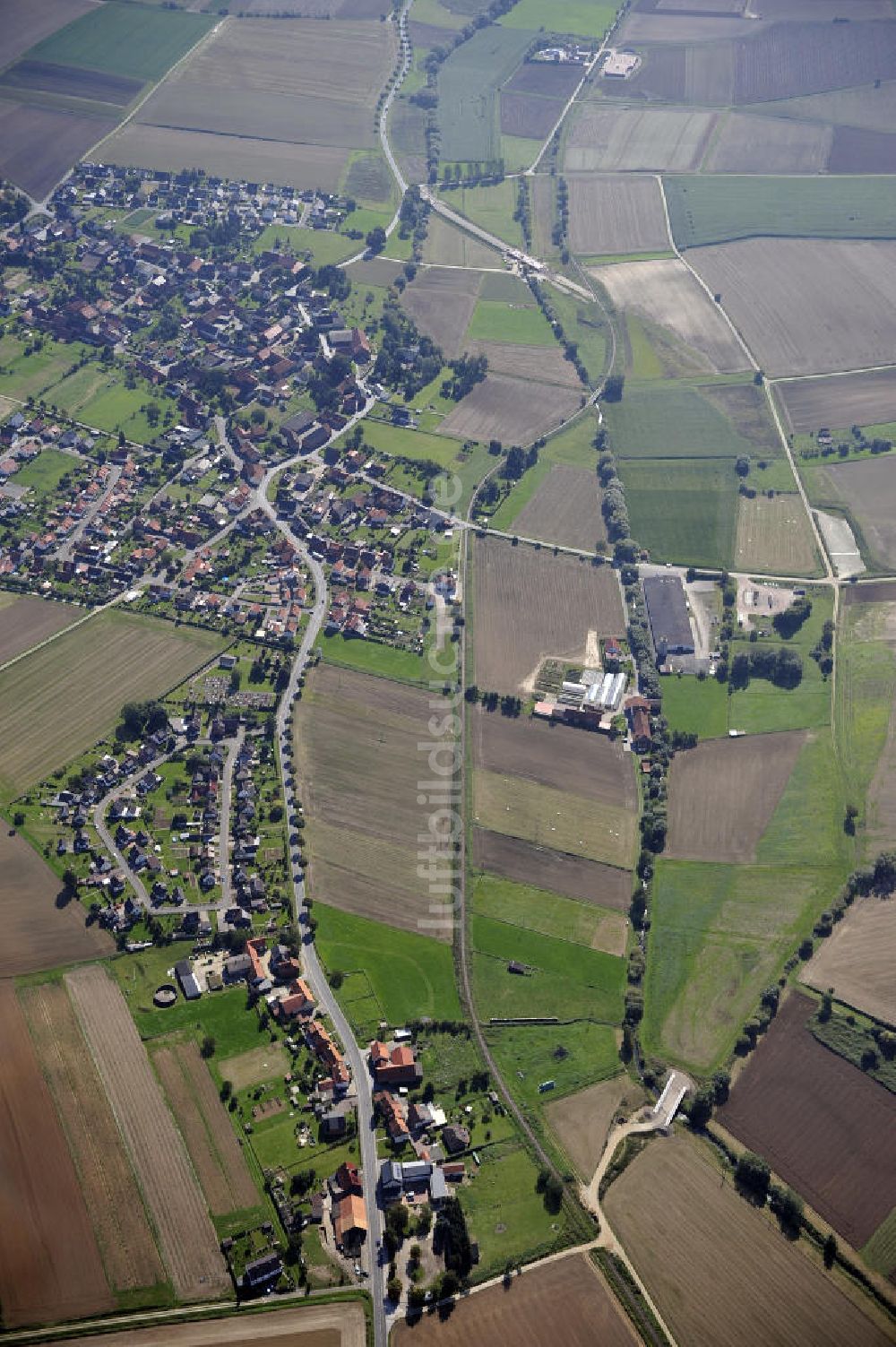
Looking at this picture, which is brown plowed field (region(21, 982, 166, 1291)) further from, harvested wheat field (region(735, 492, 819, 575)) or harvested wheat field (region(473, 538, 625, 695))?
harvested wheat field (region(735, 492, 819, 575))

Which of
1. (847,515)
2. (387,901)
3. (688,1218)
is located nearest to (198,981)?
(387,901)

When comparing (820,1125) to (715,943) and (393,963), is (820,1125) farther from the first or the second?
(393,963)

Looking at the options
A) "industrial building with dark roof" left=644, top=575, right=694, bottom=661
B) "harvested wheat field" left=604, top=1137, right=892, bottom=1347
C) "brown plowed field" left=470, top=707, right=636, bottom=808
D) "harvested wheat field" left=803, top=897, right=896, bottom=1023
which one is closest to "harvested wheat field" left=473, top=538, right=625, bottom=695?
"industrial building with dark roof" left=644, top=575, right=694, bottom=661

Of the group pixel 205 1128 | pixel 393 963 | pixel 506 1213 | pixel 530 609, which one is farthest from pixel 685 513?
pixel 205 1128

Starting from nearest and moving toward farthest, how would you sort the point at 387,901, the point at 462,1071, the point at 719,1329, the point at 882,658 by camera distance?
the point at 719,1329 < the point at 462,1071 < the point at 387,901 < the point at 882,658

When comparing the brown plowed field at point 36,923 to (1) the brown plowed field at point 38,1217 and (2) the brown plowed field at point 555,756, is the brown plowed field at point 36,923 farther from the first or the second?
(2) the brown plowed field at point 555,756

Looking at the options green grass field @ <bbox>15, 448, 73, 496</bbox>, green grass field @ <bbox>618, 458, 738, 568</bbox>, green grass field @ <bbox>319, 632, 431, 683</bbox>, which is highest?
green grass field @ <bbox>15, 448, 73, 496</bbox>

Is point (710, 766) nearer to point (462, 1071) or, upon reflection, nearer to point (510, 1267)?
point (462, 1071)
